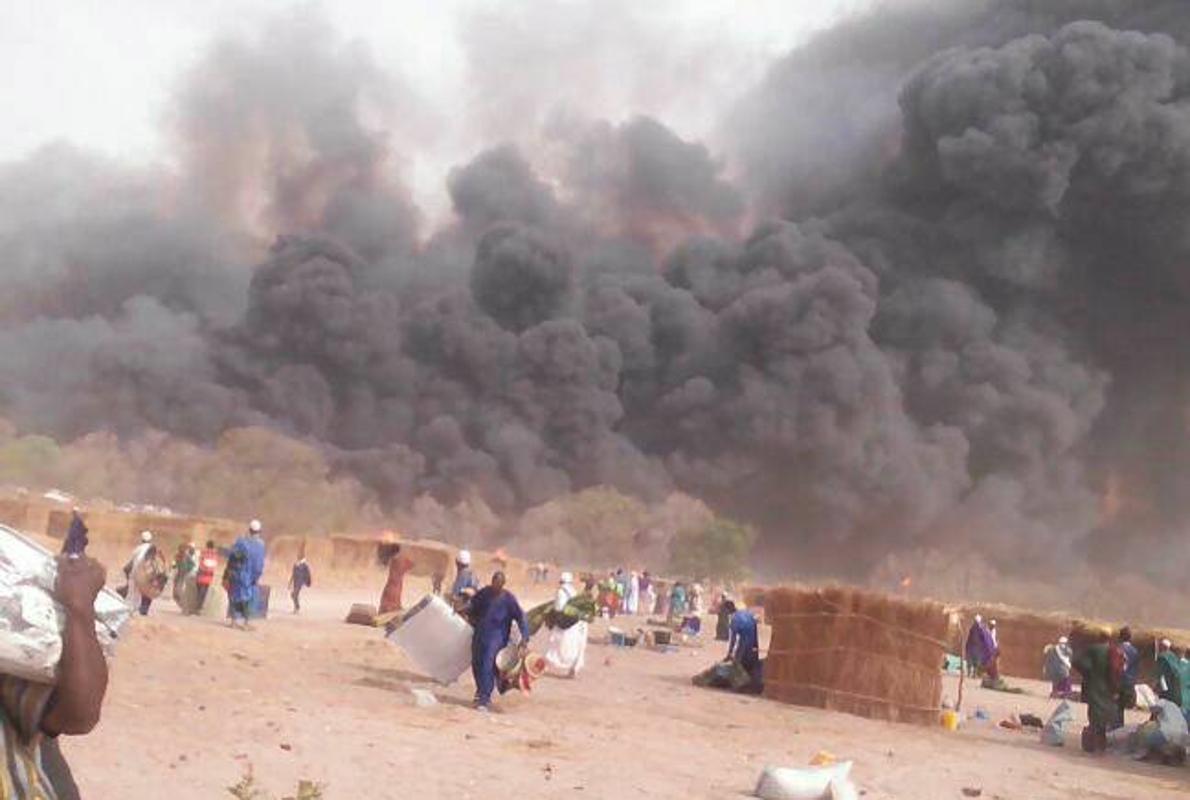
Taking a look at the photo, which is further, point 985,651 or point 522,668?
point 985,651

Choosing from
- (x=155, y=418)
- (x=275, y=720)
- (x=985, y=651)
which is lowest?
(x=275, y=720)

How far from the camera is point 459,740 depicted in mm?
8742

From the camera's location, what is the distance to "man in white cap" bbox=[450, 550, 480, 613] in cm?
1144

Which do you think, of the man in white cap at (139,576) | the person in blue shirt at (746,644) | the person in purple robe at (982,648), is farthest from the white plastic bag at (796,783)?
the person in purple robe at (982,648)

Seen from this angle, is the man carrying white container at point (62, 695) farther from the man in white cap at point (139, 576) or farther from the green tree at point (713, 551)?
the green tree at point (713, 551)

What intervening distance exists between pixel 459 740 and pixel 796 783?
8.70 feet

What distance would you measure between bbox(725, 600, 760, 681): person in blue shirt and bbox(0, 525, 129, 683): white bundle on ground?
13670 mm

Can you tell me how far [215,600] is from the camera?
1638 centimetres

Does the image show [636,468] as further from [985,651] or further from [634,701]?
[634,701]

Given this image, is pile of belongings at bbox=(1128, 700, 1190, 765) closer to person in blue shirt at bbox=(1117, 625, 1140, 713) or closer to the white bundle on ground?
person in blue shirt at bbox=(1117, 625, 1140, 713)

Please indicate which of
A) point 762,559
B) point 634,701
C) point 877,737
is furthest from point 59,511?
point 762,559

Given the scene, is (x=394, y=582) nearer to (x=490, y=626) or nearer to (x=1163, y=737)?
(x=490, y=626)

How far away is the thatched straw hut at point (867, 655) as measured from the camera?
45.1 feet

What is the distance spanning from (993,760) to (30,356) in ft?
225
